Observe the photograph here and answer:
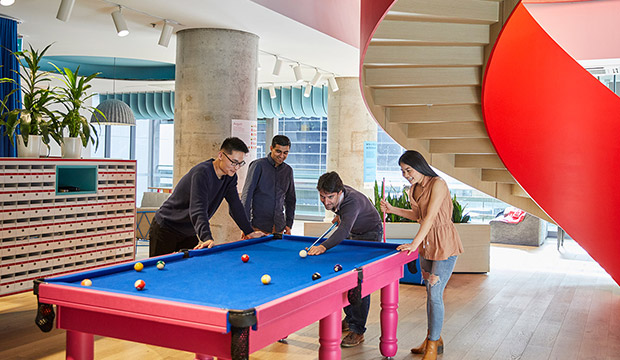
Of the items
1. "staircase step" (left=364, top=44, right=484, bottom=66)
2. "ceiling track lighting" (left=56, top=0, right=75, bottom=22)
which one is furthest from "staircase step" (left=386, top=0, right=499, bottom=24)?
"ceiling track lighting" (left=56, top=0, right=75, bottom=22)

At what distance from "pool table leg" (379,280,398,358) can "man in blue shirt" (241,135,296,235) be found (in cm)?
123

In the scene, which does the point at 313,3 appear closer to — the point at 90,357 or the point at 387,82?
the point at 387,82

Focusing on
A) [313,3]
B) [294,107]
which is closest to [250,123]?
[313,3]

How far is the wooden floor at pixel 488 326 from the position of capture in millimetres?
4137

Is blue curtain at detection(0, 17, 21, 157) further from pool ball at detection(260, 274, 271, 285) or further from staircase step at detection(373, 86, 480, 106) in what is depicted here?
pool ball at detection(260, 274, 271, 285)

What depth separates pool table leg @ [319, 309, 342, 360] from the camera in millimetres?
2957

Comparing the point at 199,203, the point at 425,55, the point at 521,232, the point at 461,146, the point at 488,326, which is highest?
the point at 425,55

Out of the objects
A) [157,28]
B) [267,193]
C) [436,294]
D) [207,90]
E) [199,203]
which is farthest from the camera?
[157,28]

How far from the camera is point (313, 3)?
261 inches

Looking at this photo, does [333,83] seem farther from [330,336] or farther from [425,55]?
[330,336]

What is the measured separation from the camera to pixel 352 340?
4.36 m

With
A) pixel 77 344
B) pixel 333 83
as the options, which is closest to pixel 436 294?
pixel 77 344

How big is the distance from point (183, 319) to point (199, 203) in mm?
1692

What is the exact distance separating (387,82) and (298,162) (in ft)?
22.3
